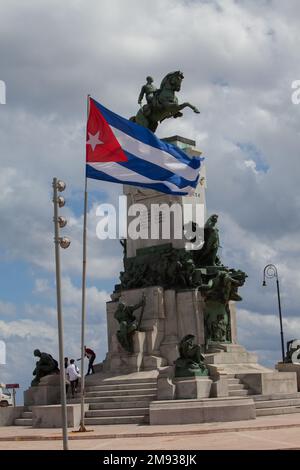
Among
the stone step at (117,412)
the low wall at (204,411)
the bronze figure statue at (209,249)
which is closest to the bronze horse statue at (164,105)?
the bronze figure statue at (209,249)

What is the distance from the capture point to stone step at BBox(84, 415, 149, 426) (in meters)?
25.2

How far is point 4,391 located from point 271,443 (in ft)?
134

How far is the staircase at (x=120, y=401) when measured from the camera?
25781 mm

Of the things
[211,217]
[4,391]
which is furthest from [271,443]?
[4,391]

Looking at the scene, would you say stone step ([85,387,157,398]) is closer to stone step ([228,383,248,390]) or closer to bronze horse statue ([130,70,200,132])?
stone step ([228,383,248,390])

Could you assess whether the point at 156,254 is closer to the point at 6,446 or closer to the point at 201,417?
the point at 201,417

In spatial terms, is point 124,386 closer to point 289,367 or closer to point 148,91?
point 289,367

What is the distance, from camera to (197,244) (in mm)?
32594

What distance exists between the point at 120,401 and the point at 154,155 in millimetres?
8723

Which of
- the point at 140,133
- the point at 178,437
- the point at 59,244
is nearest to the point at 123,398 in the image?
the point at 178,437

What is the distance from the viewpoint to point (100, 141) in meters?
23.4

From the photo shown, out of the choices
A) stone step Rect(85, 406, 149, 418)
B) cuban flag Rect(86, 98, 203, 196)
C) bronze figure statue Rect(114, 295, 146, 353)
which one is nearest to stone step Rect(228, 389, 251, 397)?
stone step Rect(85, 406, 149, 418)
